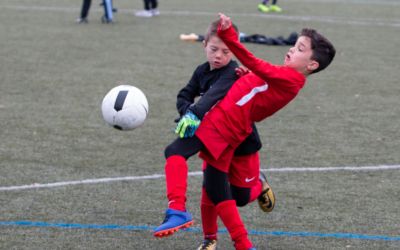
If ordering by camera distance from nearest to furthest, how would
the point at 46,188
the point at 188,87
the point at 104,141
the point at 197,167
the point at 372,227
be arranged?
the point at 188,87 < the point at 372,227 < the point at 46,188 < the point at 197,167 < the point at 104,141

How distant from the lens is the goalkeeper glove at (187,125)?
4.77 metres

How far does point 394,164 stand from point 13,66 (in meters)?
6.47

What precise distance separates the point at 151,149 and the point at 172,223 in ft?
10.2

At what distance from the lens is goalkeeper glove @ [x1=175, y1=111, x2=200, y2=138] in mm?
4770

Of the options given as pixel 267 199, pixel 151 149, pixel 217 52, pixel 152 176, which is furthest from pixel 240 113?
pixel 151 149

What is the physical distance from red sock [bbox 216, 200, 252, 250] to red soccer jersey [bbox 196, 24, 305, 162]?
1.08 feet

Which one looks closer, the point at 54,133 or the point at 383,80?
the point at 54,133

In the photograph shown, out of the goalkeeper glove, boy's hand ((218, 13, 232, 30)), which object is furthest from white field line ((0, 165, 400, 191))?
boy's hand ((218, 13, 232, 30))

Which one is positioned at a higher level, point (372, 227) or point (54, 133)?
point (372, 227)

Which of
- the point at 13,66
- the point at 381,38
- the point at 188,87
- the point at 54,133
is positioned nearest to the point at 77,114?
the point at 54,133

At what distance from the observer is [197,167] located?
7.09 m

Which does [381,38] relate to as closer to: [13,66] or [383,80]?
[383,80]

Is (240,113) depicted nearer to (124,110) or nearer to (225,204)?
(225,204)

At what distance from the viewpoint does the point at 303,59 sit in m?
4.82
